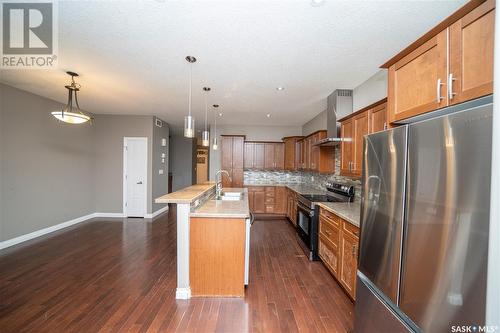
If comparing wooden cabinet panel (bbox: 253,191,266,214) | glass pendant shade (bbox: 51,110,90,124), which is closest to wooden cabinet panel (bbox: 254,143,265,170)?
wooden cabinet panel (bbox: 253,191,266,214)

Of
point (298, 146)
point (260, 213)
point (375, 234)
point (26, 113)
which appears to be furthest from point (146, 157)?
point (375, 234)

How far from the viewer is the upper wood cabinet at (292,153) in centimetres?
575

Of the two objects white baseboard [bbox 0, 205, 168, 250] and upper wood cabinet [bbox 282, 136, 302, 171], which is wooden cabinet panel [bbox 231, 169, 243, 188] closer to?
upper wood cabinet [bbox 282, 136, 302, 171]

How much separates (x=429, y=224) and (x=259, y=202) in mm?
4934

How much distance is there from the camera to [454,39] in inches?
43.3

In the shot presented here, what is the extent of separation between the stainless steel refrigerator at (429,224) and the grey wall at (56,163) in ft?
17.3

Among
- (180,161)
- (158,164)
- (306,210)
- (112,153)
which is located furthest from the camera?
(180,161)

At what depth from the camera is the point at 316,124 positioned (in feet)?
16.6

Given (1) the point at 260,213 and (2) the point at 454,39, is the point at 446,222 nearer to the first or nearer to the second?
(2) the point at 454,39

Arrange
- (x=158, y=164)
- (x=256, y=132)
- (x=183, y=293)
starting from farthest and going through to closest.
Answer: (x=256, y=132) → (x=158, y=164) → (x=183, y=293)

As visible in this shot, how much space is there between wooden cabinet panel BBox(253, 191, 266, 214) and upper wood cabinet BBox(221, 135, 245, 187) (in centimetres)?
60

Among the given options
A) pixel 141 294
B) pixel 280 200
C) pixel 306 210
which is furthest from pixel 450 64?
pixel 280 200

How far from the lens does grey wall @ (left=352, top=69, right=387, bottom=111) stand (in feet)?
8.66

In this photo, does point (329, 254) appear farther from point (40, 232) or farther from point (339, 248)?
point (40, 232)
